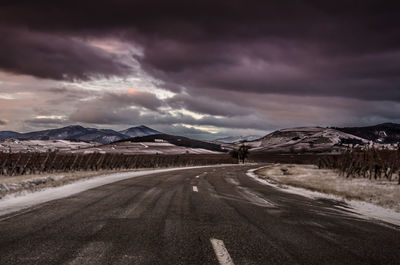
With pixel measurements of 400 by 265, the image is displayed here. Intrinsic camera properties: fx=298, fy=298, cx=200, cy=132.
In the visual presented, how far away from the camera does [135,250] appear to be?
483 centimetres

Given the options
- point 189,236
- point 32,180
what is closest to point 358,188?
point 189,236

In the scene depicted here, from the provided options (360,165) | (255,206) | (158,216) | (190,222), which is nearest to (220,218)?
(190,222)

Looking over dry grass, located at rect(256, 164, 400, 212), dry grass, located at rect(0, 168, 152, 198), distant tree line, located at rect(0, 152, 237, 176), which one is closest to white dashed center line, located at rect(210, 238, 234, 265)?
dry grass, located at rect(256, 164, 400, 212)

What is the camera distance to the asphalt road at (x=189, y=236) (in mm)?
4566

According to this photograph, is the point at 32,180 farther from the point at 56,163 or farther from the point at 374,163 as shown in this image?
the point at 374,163

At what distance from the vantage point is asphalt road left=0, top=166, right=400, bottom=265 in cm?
457

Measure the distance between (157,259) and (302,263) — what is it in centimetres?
216

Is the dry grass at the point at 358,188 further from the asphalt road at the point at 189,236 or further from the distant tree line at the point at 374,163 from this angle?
the asphalt road at the point at 189,236

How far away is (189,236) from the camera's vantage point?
5.75 meters

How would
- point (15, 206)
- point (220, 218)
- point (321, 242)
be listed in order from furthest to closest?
point (15, 206) → point (220, 218) → point (321, 242)

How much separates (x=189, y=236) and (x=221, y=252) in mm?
1113

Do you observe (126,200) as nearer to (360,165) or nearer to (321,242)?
(321,242)

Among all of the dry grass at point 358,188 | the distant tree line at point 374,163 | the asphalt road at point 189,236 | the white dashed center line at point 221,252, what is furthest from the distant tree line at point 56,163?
the distant tree line at point 374,163

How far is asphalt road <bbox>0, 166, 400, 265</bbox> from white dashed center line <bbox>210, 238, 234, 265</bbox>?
0.6 inches
